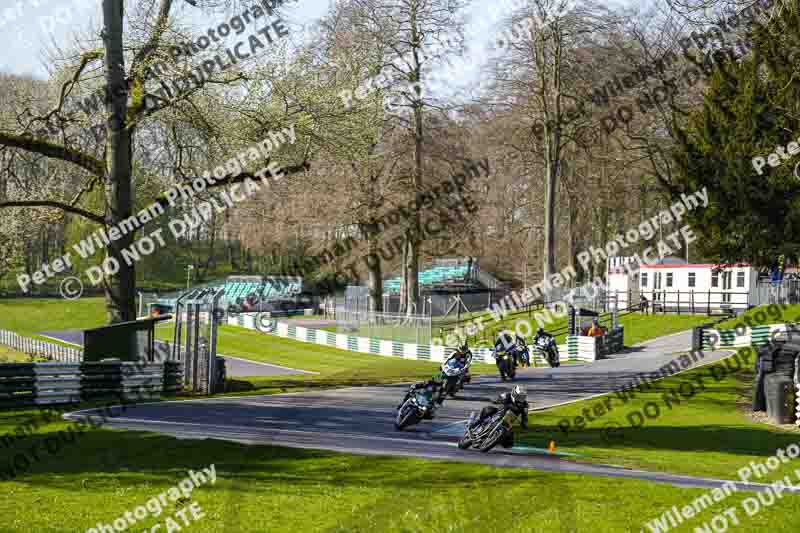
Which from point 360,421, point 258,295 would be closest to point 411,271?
point 258,295

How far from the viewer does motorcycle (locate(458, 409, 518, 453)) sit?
13914 millimetres

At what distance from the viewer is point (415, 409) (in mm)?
16625

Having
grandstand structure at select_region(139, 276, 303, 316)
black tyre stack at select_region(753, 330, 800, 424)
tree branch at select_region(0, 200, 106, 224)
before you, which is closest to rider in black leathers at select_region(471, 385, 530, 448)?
black tyre stack at select_region(753, 330, 800, 424)

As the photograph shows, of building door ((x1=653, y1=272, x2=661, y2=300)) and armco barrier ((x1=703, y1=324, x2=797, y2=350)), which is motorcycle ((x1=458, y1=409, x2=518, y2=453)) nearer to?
armco barrier ((x1=703, y1=324, x2=797, y2=350))

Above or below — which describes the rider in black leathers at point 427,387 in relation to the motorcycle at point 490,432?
above

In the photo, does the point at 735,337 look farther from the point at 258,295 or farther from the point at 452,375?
the point at 258,295

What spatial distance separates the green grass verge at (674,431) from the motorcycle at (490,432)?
1467 millimetres

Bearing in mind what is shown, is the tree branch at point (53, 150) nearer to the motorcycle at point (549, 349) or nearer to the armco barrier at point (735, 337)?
the motorcycle at point (549, 349)

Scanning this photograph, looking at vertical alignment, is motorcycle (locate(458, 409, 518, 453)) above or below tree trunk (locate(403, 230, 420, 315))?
below

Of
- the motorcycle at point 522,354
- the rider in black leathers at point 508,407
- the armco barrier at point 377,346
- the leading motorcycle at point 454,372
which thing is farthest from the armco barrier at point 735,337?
the rider in black leathers at point 508,407

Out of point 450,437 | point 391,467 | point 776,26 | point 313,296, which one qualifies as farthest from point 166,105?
point 313,296

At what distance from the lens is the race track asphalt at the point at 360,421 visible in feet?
43.2

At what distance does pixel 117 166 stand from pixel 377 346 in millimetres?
23182

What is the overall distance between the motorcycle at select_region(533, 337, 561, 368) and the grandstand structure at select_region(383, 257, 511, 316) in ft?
82.8
